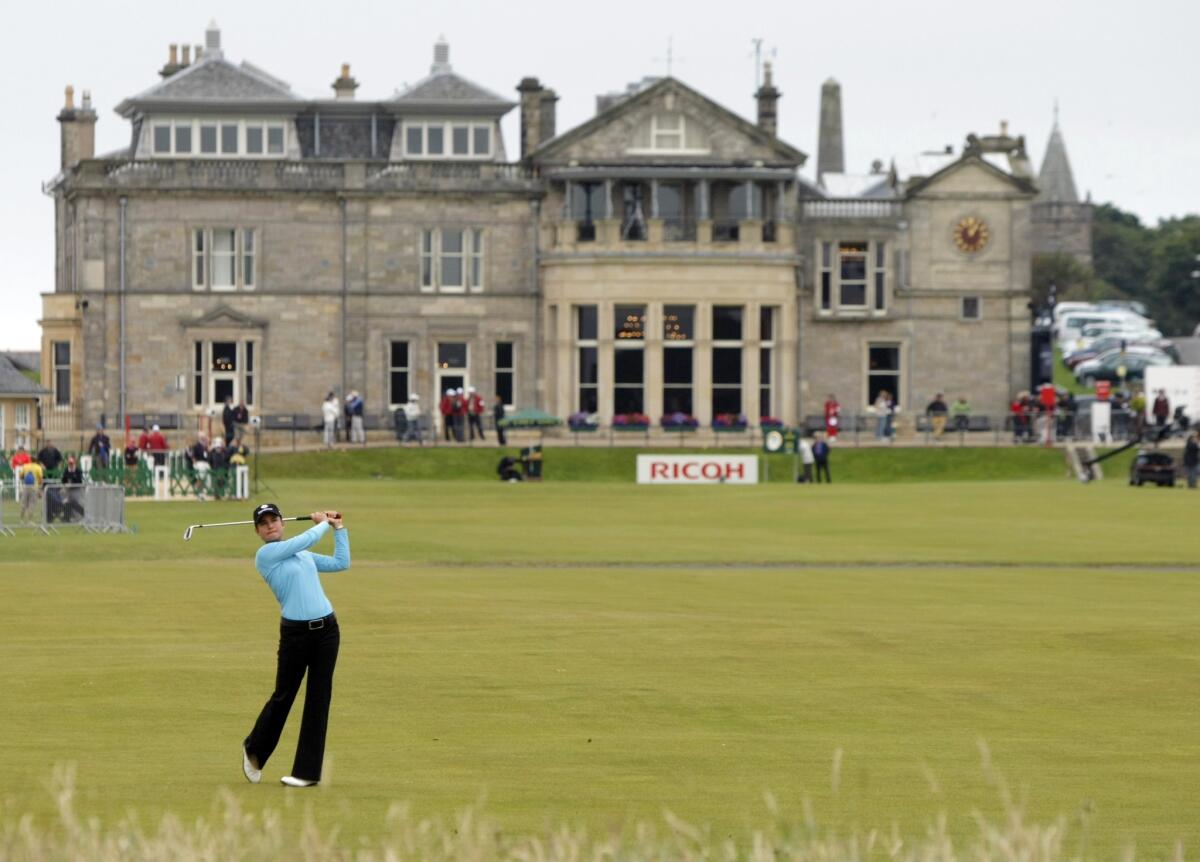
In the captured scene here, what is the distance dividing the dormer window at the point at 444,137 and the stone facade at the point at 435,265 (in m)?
0.64

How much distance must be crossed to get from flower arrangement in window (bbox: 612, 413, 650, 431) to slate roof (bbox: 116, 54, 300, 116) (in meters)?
15.2

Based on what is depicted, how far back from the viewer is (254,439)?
230 ft

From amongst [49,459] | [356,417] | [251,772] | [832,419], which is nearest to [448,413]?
[356,417]

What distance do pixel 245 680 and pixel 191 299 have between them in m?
55.8

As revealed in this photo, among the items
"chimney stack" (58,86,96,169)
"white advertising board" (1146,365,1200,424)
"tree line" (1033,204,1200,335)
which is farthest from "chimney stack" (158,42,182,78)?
"tree line" (1033,204,1200,335)

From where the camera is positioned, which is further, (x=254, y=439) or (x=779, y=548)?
(x=254, y=439)

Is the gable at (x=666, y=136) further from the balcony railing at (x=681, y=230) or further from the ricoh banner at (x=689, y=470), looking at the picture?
the ricoh banner at (x=689, y=470)

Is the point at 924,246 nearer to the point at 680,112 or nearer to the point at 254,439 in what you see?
the point at 680,112

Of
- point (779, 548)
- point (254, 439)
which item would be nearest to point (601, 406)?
point (254, 439)

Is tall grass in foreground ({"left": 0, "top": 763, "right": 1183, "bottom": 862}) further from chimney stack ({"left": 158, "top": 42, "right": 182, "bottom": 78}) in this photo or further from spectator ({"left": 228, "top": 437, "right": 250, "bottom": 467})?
chimney stack ({"left": 158, "top": 42, "right": 182, "bottom": 78})

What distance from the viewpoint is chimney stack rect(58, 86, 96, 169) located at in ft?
266

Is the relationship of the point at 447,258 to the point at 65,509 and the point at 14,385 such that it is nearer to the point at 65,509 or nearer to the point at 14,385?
the point at 14,385

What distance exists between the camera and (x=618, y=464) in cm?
6731

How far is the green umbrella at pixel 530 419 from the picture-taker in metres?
69.2
